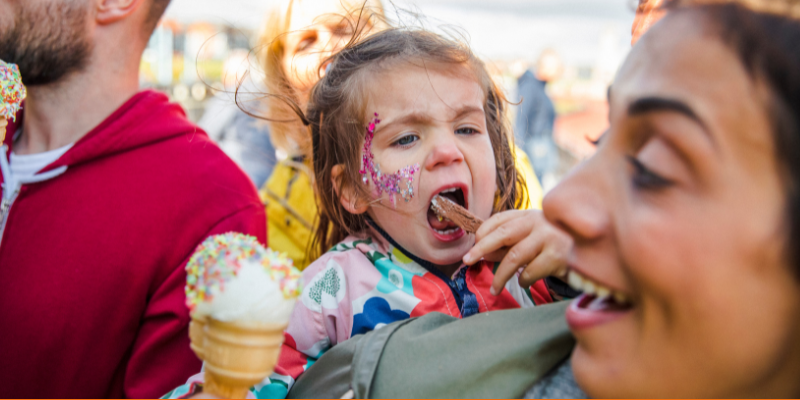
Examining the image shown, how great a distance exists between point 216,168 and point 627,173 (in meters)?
1.63

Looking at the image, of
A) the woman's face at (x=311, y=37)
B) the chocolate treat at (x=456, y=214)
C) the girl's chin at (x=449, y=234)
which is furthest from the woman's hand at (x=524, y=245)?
the woman's face at (x=311, y=37)

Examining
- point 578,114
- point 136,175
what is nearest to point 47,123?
point 136,175

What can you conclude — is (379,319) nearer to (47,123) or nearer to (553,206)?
(553,206)

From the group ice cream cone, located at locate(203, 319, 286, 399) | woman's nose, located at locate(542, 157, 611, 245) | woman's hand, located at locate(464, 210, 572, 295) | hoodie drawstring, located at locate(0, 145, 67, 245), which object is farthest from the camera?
hoodie drawstring, located at locate(0, 145, 67, 245)

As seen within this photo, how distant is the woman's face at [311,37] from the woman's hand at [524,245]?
106 cm

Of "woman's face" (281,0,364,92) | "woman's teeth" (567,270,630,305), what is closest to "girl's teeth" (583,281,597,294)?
"woman's teeth" (567,270,630,305)

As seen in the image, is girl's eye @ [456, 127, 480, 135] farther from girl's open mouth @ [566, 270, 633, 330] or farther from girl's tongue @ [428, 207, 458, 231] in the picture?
girl's open mouth @ [566, 270, 633, 330]

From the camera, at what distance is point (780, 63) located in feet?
2.40

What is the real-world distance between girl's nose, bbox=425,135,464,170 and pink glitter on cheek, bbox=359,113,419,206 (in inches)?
2.1

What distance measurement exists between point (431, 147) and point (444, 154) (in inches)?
2.3

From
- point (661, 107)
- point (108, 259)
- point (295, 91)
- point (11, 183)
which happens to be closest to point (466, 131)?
point (295, 91)

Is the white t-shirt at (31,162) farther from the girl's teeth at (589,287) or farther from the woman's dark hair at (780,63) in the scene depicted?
the woman's dark hair at (780,63)

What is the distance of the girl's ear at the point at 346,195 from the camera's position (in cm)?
190

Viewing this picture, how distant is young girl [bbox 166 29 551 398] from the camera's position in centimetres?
170
